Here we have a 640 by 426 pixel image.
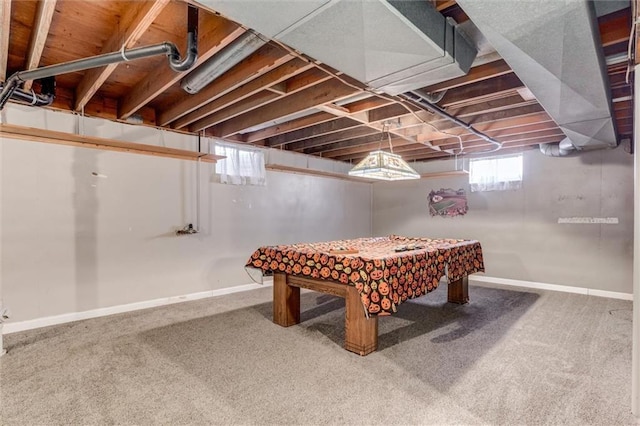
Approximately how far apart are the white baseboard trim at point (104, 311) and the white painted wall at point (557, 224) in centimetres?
435

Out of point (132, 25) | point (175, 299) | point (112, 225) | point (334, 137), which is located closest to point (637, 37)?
point (132, 25)

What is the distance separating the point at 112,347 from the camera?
300 cm

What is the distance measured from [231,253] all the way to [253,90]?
2.81m

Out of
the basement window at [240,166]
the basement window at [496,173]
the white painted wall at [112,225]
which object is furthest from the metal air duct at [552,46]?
the white painted wall at [112,225]

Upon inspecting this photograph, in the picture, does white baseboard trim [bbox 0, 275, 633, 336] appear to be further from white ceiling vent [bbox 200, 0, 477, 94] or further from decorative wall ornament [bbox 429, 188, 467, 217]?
white ceiling vent [bbox 200, 0, 477, 94]

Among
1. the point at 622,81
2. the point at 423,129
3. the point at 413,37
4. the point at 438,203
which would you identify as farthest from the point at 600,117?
the point at 438,203

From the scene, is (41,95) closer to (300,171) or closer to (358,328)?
(300,171)

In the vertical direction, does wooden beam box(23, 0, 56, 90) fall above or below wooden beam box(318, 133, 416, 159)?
above

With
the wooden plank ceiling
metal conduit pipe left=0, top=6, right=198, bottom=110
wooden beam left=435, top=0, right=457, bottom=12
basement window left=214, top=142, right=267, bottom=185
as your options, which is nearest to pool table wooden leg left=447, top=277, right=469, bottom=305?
the wooden plank ceiling

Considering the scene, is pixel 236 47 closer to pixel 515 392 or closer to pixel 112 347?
pixel 112 347

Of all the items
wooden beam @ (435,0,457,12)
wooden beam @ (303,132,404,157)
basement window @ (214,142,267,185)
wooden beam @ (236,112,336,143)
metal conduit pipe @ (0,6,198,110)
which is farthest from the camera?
wooden beam @ (303,132,404,157)

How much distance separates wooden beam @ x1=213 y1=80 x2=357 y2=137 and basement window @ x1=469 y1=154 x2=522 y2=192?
3.99 metres

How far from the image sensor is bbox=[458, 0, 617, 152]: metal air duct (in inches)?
62.1

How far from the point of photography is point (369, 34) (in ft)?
5.98
